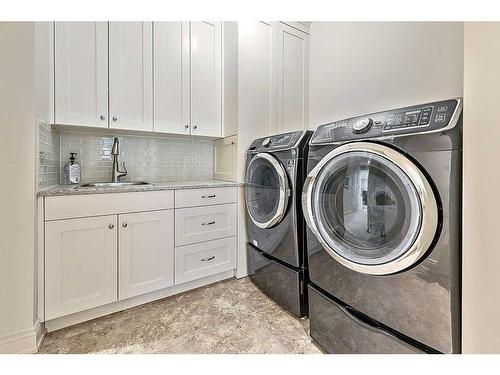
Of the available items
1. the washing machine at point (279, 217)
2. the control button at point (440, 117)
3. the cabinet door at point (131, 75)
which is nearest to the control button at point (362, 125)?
the control button at point (440, 117)

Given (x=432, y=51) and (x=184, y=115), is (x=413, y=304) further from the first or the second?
(x=184, y=115)

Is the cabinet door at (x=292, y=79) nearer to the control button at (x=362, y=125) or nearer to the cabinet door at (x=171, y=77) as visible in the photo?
the cabinet door at (x=171, y=77)

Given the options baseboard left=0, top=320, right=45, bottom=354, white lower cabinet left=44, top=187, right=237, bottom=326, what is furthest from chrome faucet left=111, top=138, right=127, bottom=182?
baseboard left=0, top=320, right=45, bottom=354

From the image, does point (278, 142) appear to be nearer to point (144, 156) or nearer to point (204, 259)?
point (204, 259)

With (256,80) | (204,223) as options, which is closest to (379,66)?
(256,80)

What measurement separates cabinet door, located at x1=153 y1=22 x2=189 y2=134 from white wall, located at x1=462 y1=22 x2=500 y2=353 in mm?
1811

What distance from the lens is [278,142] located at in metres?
1.61

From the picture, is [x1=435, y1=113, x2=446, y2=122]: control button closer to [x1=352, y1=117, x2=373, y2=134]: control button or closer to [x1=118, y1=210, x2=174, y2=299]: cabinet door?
[x1=352, y1=117, x2=373, y2=134]: control button

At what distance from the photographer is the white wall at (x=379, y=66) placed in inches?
58.6

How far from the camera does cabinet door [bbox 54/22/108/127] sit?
1524 millimetres

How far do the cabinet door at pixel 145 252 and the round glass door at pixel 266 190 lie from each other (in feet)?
2.06

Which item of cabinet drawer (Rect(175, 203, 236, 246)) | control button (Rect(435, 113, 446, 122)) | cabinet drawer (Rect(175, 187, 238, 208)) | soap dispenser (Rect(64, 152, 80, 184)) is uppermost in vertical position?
control button (Rect(435, 113, 446, 122))

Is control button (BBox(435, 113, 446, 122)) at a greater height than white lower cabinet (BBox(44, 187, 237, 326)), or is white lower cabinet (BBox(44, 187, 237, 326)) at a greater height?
control button (BBox(435, 113, 446, 122))

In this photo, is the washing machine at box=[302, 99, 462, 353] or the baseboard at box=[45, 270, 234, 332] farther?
the baseboard at box=[45, 270, 234, 332]
